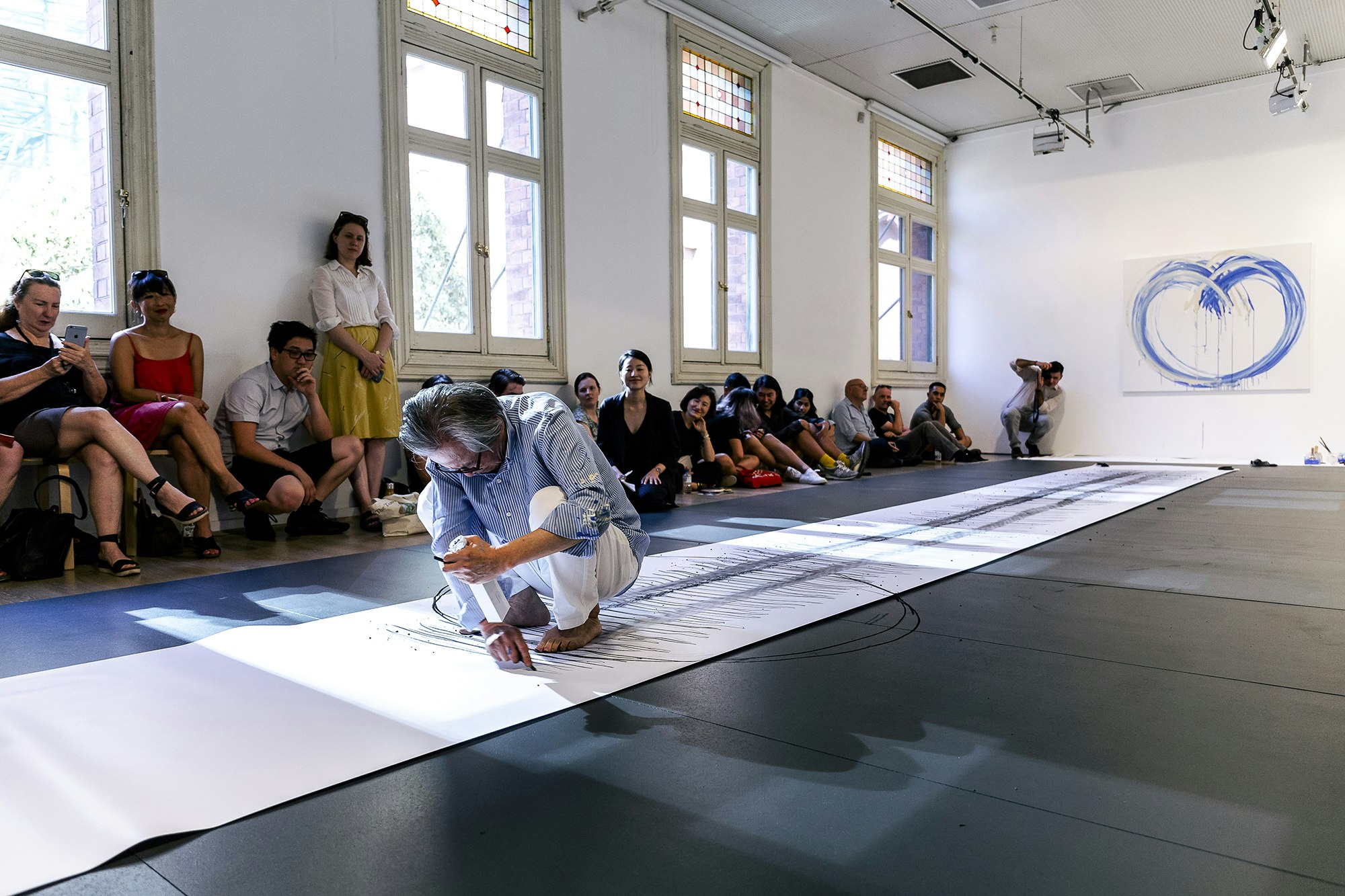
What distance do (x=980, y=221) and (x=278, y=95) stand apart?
8.34 m

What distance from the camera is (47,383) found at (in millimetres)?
3709

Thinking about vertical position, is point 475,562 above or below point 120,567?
above

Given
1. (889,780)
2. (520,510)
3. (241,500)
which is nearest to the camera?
(889,780)

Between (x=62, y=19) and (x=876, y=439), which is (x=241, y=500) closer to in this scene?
(x=62, y=19)

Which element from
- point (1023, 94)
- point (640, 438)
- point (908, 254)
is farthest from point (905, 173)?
point (640, 438)

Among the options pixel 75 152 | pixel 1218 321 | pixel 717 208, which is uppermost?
pixel 717 208

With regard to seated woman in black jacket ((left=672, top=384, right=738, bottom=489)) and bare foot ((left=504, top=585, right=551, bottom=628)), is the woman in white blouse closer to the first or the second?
seated woman in black jacket ((left=672, top=384, right=738, bottom=489))

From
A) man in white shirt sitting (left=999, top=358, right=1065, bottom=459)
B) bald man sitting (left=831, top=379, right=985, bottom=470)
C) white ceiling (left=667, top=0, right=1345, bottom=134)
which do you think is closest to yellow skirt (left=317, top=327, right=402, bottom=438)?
white ceiling (left=667, top=0, right=1345, bottom=134)

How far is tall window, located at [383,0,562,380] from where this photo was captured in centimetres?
551

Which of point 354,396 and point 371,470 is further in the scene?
point 371,470

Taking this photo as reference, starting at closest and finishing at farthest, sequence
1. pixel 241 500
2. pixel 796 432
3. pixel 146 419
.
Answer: pixel 146 419 → pixel 241 500 → pixel 796 432

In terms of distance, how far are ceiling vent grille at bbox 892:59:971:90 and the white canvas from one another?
2.85 meters

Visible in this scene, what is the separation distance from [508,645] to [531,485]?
14.2 inches

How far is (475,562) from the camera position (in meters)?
1.83
